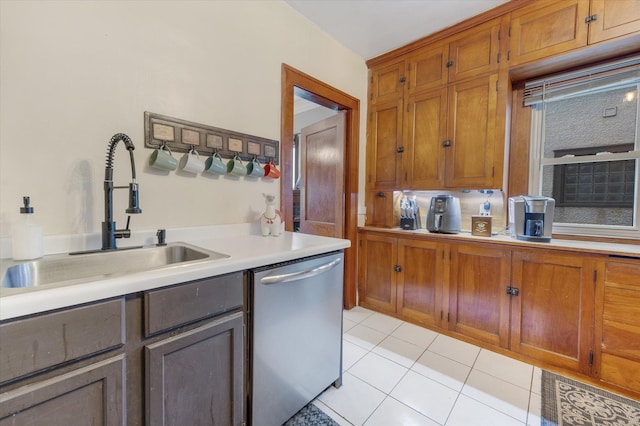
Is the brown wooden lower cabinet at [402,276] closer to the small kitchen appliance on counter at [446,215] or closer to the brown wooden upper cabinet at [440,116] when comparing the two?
Answer: the small kitchen appliance on counter at [446,215]

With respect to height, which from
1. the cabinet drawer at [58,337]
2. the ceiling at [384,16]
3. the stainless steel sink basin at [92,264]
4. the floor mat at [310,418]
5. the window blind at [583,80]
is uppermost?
the ceiling at [384,16]

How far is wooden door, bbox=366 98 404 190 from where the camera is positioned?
2619 mm

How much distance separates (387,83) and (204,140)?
2.00 meters

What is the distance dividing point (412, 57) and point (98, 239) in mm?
2782

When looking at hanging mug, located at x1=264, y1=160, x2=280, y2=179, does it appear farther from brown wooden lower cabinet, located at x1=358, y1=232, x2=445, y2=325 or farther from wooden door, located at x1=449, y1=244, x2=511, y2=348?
wooden door, located at x1=449, y1=244, x2=511, y2=348

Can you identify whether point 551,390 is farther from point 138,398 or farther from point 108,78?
point 108,78

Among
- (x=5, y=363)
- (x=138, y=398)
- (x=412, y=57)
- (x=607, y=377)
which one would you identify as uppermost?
(x=412, y=57)

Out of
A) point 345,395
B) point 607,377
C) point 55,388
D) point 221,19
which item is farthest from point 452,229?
point 55,388

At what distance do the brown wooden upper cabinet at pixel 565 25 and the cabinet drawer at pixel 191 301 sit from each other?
8.23 feet

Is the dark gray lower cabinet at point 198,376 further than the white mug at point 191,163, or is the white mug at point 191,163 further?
the white mug at point 191,163

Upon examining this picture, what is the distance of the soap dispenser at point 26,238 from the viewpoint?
0.96 m

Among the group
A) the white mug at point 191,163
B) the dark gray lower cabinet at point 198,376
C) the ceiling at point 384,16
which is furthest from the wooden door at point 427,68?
the dark gray lower cabinet at point 198,376

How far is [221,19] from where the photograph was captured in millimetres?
1603

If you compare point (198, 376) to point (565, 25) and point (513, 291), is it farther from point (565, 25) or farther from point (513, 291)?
point (565, 25)
